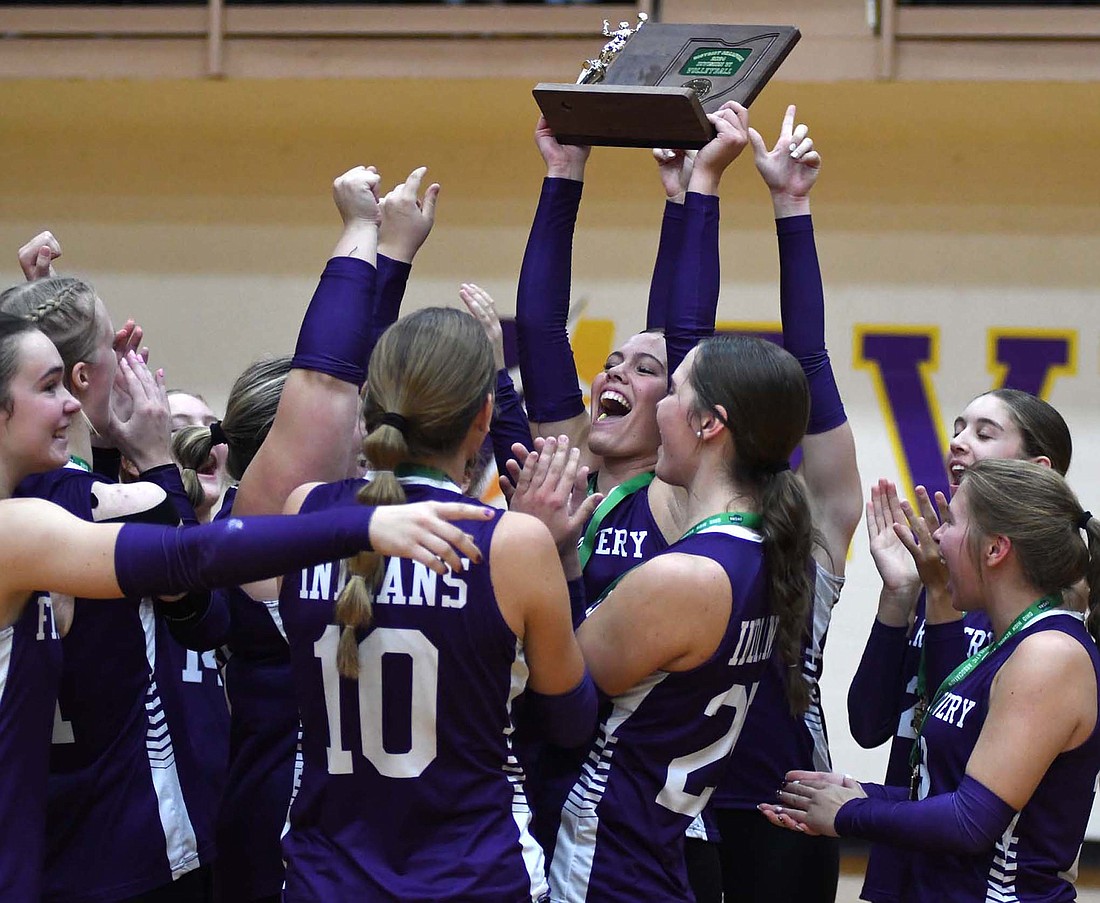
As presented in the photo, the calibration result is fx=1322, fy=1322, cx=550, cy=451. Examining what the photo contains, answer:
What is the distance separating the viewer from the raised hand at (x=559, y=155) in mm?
2127

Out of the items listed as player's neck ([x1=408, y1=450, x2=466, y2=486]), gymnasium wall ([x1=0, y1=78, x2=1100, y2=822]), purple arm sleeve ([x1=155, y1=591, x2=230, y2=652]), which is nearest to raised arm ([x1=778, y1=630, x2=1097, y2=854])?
player's neck ([x1=408, y1=450, x2=466, y2=486])

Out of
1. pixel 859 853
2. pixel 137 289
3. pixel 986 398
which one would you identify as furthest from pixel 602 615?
pixel 137 289

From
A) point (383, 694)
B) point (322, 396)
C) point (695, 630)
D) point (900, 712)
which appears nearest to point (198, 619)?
point (322, 396)

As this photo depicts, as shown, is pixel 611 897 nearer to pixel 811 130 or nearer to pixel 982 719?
pixel 982 719

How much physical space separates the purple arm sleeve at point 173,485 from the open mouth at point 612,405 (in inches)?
29.6

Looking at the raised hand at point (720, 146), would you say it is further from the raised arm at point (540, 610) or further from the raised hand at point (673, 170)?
the raised arm at point (540, 610)

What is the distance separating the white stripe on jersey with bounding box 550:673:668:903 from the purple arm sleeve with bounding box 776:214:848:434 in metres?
0.58

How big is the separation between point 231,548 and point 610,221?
121 inches

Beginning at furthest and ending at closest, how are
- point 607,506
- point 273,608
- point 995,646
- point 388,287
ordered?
point 607,506
point 388,287
point 273,608
point 995,646

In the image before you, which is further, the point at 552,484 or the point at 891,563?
the point at 891,563

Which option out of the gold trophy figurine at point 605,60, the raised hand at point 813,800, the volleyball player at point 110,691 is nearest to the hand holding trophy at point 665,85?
the gold trophy figurine at point 605,60

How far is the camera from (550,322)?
2.03 m

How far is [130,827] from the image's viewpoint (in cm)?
172

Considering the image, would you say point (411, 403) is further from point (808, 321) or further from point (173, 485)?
point (808, 321)
